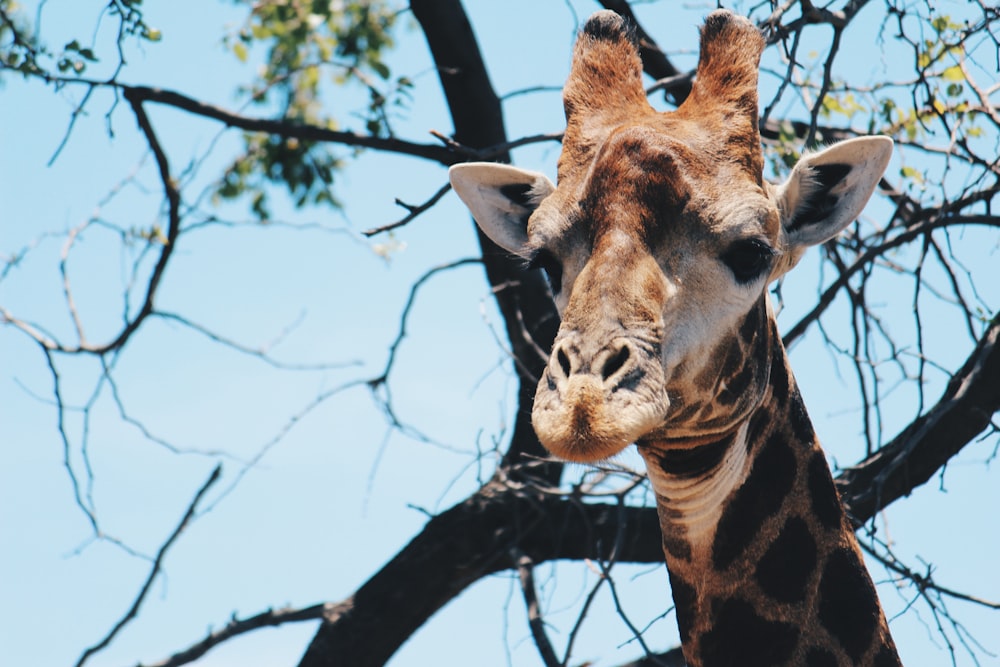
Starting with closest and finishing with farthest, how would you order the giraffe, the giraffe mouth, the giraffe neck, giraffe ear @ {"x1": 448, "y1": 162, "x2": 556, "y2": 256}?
1. the giraffe mouth
2. the giraffe
3. the giraffe neck
4. giraffe ear @ {"x1": 448, "y1": 162, "x2": 556, "y2": 256}

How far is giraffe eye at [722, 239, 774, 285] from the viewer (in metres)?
2.72

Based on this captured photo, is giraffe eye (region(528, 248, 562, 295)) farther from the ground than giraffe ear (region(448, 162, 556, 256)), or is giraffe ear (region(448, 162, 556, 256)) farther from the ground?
giraffe ear (region(448, 162, 556, 256))

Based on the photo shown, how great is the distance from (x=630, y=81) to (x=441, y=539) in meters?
2.53

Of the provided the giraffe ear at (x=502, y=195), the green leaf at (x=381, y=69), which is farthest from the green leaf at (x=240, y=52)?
the giraffe ear at (x=502, y=195)

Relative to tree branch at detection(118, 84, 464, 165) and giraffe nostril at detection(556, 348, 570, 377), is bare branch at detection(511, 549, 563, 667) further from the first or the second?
giraffe nostril at detection(556, 348, 570, 377)

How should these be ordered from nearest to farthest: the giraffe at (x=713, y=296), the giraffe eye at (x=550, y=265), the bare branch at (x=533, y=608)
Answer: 1. the giraffe at (x=713, y=296)
2. the giraffe eye at (x=550, y=265)
3. the bare branch at (x=533, y=608)

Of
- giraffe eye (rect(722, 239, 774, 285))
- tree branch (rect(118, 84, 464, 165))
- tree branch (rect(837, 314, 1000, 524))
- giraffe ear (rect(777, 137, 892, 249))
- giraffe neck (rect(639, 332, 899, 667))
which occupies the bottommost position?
giraffe neck (rect(639, 332, 899, 667))

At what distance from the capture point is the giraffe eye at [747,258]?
272cm

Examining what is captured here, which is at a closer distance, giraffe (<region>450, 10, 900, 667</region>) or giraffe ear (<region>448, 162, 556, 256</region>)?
giraffe (<region>450, 10, 900, 667</region>)

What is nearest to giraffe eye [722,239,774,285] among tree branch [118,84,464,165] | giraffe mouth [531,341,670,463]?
giraffe mouth [531,341,670,463]

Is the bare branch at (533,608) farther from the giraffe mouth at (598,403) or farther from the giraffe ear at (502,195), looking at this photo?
the giraffe mouth at (598,403)

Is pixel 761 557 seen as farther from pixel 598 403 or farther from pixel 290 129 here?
pixel 290 129

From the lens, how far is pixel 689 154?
277cm

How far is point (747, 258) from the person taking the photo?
8.99 feet
